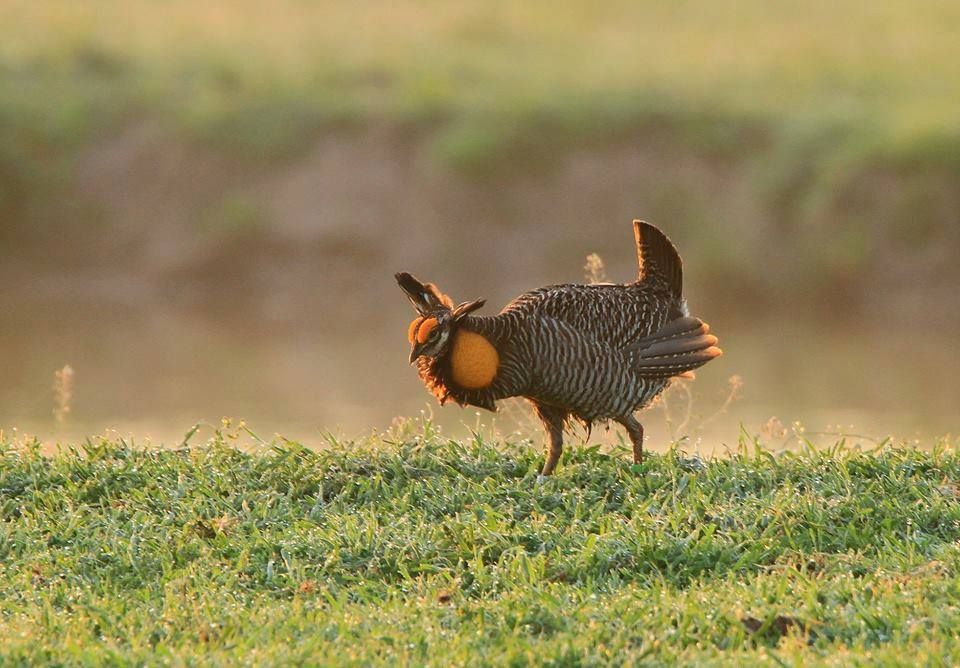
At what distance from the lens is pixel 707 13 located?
2645 centimetres

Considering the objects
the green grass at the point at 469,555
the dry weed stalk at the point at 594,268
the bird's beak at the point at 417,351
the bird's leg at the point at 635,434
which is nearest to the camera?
the green grass at the point at 469,555

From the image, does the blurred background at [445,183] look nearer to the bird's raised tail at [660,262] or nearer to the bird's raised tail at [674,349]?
the bird's raised tail at [660,262]

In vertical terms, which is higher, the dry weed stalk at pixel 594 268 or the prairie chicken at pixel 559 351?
the dry weed stalk at pixel 594 268

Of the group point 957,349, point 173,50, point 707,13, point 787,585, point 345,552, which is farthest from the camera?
point 707,13

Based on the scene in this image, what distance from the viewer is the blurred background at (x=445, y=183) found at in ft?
58.5

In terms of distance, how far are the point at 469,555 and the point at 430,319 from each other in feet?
4.02

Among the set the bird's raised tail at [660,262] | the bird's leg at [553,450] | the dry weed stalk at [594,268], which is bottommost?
the bird's leg at [553,450]

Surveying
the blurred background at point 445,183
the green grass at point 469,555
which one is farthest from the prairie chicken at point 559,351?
the blurred background at point 445,183

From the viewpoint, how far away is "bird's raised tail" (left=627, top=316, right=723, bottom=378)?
7121 mm

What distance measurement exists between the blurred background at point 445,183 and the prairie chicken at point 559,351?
7.87m

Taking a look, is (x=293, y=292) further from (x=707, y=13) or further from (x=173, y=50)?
(x=707, y=13)

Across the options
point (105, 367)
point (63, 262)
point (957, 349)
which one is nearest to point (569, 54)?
point (63, 262)

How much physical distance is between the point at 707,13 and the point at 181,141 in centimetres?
935

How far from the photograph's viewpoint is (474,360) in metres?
6.85
